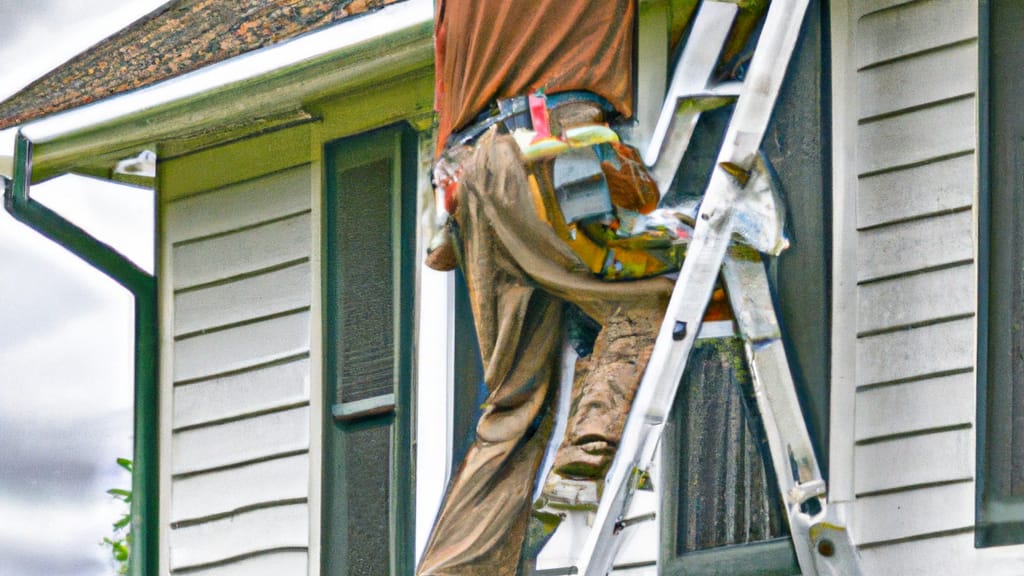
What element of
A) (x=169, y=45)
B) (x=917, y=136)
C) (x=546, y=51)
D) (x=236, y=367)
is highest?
(x=169, y=45)

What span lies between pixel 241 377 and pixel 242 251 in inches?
21.6

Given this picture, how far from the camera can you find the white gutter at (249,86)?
10164mm

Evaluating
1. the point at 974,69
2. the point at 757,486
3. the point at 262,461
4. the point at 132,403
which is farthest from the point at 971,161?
the point at 132,403

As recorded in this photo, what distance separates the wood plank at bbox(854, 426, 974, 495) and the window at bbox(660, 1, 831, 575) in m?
0.16

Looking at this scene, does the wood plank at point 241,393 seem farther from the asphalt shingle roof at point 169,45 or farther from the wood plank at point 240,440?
the asphalt shingle roof at point 169,45

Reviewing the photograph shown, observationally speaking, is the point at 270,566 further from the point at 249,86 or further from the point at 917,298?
the point at 917,298

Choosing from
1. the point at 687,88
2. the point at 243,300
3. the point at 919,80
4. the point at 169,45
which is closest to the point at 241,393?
the point at 243,300

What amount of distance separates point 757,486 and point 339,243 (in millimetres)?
2579

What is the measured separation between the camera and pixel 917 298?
8.92 metres

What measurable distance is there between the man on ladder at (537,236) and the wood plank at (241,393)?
5.57 ft

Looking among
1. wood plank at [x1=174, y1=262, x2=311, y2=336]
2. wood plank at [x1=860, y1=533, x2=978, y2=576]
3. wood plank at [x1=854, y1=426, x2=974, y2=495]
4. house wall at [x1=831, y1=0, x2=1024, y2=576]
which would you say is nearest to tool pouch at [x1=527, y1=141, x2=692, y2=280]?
house wall at [x1=831, y1=0, x2=1024, y2=576]

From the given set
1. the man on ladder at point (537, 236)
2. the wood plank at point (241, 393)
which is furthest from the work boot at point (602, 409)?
the wood plank at point (241, 393)

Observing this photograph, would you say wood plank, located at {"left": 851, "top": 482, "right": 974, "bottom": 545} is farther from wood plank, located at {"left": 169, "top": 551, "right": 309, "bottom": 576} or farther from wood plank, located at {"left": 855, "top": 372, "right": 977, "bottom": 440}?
wood plank, located at {"left": 169, "top": 551, "right": 309, "bottom": 576}

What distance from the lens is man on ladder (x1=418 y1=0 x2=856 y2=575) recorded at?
904 centimetres
